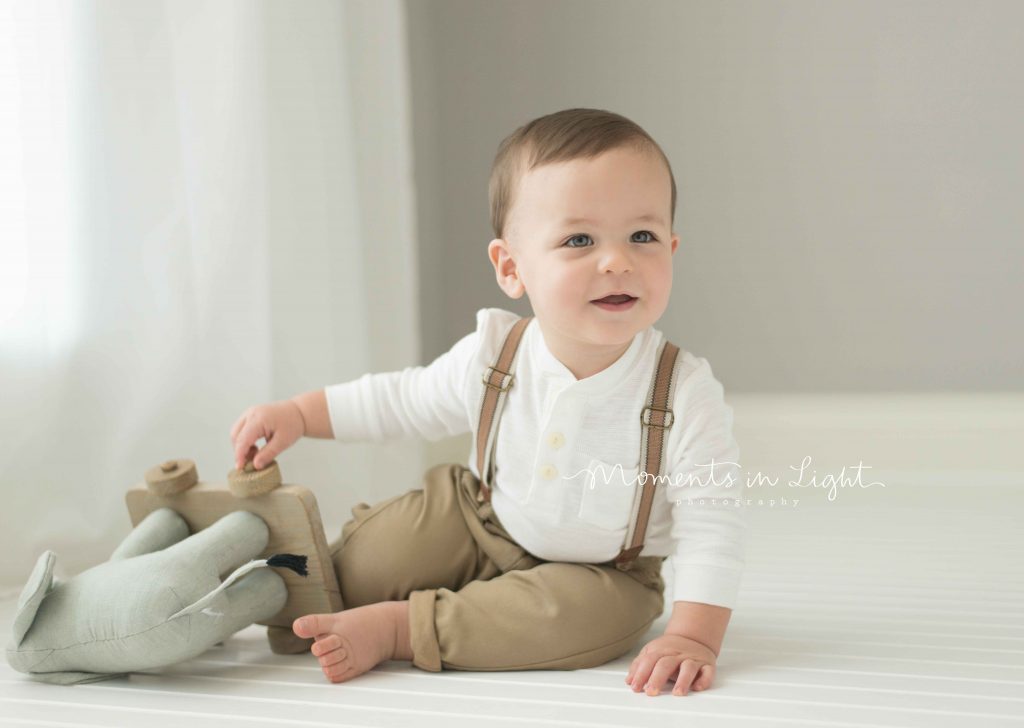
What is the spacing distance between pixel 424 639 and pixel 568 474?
21 centimetres

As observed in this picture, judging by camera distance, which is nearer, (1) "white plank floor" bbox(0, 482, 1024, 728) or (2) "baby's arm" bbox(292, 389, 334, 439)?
(1) "white plank floor" bbox(0, 482, 1024, 728)

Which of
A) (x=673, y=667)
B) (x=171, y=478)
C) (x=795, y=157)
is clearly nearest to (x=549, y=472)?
(x=673, y=667)

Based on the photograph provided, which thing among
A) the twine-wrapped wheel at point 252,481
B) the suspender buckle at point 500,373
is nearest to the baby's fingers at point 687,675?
the suspender buckle at point 500,373

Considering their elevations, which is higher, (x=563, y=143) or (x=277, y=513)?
(x=563, y=143)

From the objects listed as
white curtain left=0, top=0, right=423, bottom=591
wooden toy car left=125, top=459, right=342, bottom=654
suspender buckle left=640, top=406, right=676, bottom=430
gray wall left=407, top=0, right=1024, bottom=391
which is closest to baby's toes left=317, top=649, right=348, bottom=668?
wooden toy car left=125, top=459, right=342, bottom=654

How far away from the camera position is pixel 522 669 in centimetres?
106

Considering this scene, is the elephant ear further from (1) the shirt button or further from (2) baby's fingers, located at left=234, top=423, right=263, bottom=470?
(1) the shirt button

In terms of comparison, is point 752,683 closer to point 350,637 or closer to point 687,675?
point 687,675

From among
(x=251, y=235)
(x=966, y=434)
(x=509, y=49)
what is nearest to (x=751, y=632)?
(x=251, y=235)

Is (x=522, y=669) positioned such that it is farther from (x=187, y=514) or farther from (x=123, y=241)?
(x=123, y=241)

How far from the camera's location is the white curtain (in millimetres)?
1308

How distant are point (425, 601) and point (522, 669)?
113mm

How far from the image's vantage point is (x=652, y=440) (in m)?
1.10

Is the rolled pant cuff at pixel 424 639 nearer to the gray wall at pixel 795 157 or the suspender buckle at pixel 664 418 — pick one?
the suspender buckle at pixel 664 418
